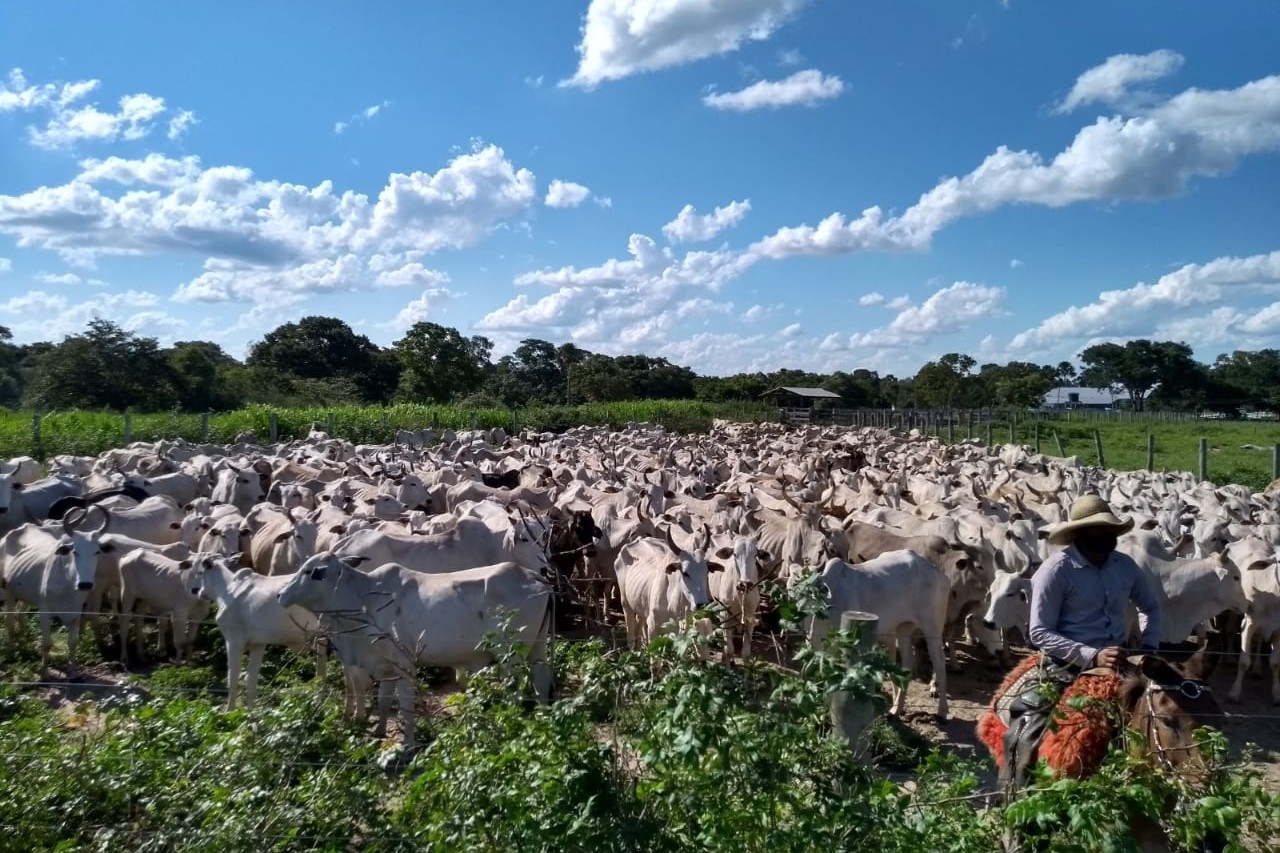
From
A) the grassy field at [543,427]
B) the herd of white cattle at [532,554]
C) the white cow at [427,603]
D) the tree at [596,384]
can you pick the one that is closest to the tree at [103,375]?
the grassy field at [543,427]

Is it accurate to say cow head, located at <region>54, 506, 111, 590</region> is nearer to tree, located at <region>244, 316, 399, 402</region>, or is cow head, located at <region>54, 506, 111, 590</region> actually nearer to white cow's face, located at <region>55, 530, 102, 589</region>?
white cow's face, located at <region>55, 530, 102, 589</region>

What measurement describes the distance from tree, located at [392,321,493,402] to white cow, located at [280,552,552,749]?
1947 inches

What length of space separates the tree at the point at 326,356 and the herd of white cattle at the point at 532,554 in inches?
2114

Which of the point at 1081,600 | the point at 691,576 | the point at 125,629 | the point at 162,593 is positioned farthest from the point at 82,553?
the point at 1081,600

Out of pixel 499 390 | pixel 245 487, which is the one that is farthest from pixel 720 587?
pixel 499 390

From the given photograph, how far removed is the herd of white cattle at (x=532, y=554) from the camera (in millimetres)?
7789

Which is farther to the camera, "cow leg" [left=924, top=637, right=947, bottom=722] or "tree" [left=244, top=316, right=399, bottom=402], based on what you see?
"tree" [left=244, top=316, right=399, bottom=402]

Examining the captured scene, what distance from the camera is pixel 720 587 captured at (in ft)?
33.6

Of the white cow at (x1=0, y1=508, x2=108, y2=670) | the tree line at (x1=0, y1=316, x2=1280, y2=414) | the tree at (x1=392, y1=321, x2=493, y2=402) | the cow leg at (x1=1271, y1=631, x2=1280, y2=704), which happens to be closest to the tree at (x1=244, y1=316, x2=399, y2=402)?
the tree line at (x1=0, y1=316, x2=1280, y2=414)

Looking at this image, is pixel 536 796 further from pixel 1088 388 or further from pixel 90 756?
pixel 1088 388

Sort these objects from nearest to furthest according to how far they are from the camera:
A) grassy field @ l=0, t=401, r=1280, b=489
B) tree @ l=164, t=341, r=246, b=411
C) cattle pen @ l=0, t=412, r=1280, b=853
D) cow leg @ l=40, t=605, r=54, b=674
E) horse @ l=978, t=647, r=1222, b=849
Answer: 1. cattle pen @ l=0, t=412, r=1280, b=853
2. horse @ l=978, t=647, r=1222, b=849
3. cow leg @ l=40, t=605, r=54, b=674
4. grassy field @ l=0, t=401, r=1280, b=489
5. tree @ l=164, t=341, r=246, b=411

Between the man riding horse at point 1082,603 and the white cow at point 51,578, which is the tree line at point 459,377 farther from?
the man riding horse at point 1082,603

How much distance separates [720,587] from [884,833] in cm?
678

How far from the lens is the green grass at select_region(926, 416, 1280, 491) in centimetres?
2844
